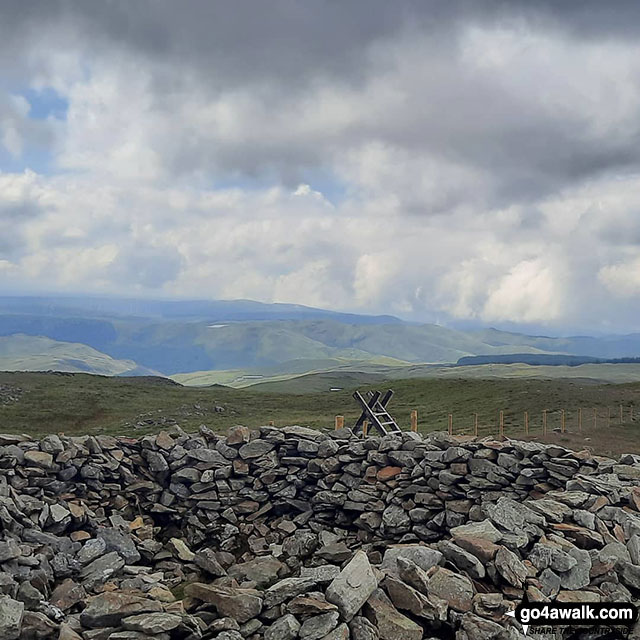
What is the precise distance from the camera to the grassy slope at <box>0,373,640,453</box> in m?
39.5

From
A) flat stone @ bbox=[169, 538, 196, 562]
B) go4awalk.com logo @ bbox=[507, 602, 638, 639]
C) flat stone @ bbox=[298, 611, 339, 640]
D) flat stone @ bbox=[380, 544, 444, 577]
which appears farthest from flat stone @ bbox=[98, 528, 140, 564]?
go4awalk.com logo @ bbox=[507, 602, 638, 639]

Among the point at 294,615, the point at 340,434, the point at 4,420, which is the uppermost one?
the point at 340,434

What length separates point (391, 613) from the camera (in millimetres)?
9516

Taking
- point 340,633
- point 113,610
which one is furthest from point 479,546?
point 113,610

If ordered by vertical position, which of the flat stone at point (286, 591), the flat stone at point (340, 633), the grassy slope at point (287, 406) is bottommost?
the grassy slope at point (287, 406)

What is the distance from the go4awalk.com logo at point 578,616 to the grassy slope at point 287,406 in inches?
631

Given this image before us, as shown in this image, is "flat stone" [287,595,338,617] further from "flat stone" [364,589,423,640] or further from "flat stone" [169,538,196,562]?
"flat stone" [169,538,196,562]

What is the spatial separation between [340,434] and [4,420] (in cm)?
3463

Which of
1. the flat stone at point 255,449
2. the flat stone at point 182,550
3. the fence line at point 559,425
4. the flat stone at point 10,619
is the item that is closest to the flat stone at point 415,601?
the flat stone at point 10,619

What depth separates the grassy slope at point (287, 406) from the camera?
3947cm

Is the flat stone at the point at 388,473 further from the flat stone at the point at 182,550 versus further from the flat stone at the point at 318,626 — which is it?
the flat stone at the point at 318,626

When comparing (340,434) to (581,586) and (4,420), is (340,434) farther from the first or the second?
(4,420)

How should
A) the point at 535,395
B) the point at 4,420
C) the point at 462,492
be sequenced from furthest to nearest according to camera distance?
1. the point at 535,395
2. the point at 4,420
3. the point at 462,492

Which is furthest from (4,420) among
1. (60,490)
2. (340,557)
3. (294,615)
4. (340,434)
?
(294,615)
